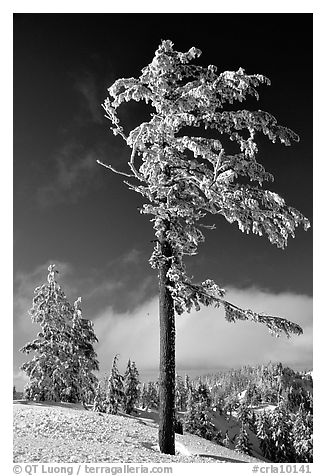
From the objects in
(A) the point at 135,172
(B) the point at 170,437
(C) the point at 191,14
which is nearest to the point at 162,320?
(B) the point at 170,437

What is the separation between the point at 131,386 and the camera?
71562 millimetres

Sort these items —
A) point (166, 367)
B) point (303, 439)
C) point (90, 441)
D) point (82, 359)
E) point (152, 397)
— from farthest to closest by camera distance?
1. point (152, 397)
2. point (303, 439)
3. point (82, 359)
4. point (166, 367)
5. point (90, 441)

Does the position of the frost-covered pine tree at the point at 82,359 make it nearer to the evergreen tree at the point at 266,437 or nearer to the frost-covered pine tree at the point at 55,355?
the frost-covered pine tree at the point at 55,355

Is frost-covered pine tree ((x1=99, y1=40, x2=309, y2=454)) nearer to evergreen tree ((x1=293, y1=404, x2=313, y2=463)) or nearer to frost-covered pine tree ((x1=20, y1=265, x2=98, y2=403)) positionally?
frost-covered pine tree ((x1=20, y1=265, x2=98, y2=403))

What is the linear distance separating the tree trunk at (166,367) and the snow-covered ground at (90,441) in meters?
0.50

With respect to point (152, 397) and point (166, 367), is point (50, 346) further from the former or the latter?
point (152, 397)

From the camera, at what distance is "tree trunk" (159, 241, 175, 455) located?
501 inches

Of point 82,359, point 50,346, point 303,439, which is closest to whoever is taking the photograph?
point 50,346

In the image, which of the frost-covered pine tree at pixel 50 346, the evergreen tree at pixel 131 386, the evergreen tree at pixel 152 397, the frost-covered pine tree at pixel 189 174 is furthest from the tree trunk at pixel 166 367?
the evergreen tree at pixel 152 397

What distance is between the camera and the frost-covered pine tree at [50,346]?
29500mm

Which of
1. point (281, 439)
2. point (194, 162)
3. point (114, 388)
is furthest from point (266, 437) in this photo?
point (194, 162)

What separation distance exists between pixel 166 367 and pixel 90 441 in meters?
2.98

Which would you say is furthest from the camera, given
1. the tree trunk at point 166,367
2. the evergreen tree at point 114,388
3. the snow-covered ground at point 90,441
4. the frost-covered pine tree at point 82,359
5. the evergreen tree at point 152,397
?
the evergreen tree at point 152,397
